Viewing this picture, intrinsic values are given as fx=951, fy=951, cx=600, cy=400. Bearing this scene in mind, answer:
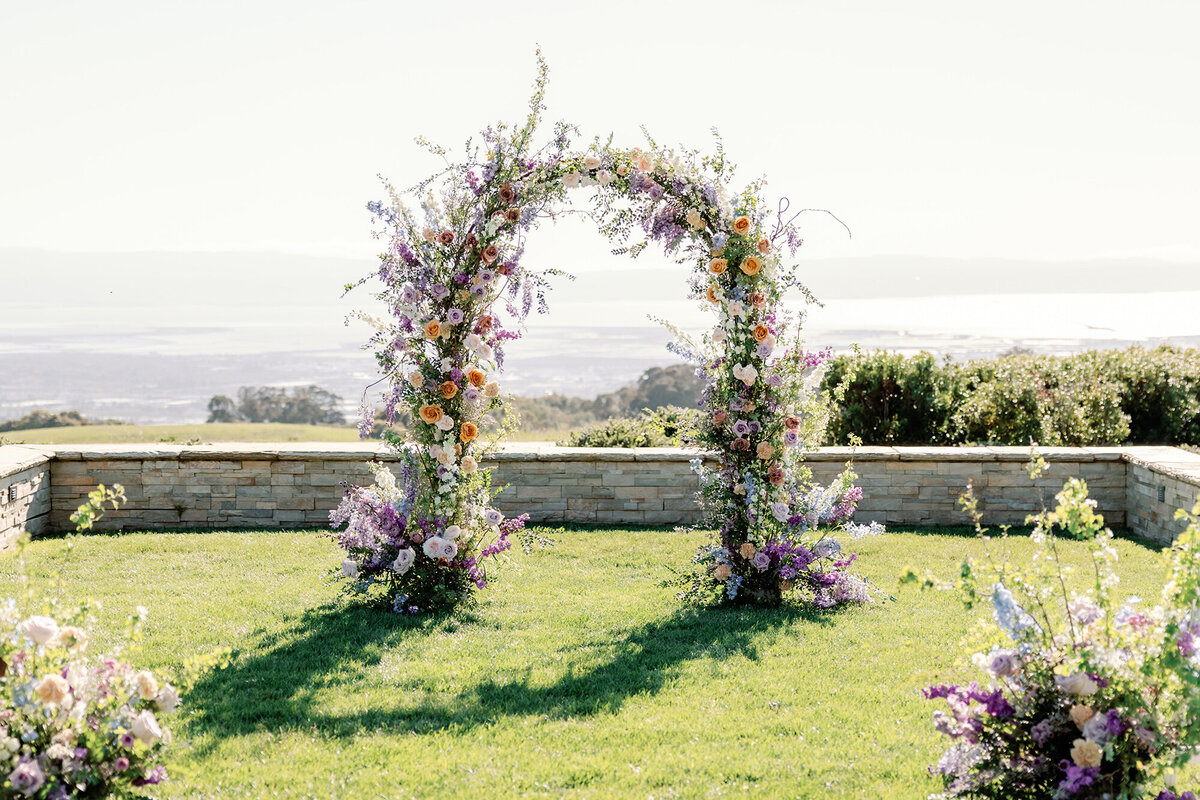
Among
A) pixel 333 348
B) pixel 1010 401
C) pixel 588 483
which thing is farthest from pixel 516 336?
pixel 333 348

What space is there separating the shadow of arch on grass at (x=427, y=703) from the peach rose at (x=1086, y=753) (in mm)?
2023

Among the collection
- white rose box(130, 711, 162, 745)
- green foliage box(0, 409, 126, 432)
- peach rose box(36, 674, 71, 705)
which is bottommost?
green foliage box(0, 409, 126, 432)

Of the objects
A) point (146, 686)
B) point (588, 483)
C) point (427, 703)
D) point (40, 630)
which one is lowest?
point (427, 703)

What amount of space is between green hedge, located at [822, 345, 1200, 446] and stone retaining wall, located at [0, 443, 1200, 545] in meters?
1.44

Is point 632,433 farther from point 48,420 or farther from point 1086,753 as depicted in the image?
point 48,420

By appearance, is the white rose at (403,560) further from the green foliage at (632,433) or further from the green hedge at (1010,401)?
the green hedge at (1010,401)

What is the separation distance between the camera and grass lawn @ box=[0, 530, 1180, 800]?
3600 mm

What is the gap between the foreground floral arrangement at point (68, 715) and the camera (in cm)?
274

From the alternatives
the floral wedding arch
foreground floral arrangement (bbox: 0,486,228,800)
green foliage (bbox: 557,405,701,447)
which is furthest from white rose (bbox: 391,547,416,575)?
green foliage (bbox: 557,405,701,447)

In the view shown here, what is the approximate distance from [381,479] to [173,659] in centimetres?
169

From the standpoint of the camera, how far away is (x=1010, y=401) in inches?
391

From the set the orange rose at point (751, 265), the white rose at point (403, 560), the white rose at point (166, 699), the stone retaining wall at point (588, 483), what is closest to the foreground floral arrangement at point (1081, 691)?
the white rose at point (166, 699)

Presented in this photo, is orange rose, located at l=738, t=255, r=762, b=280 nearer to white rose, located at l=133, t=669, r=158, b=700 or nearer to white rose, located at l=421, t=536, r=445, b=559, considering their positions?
white rose, located at l=421, t=536, r=445, b=559

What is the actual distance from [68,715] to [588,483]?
5885 millimetres
